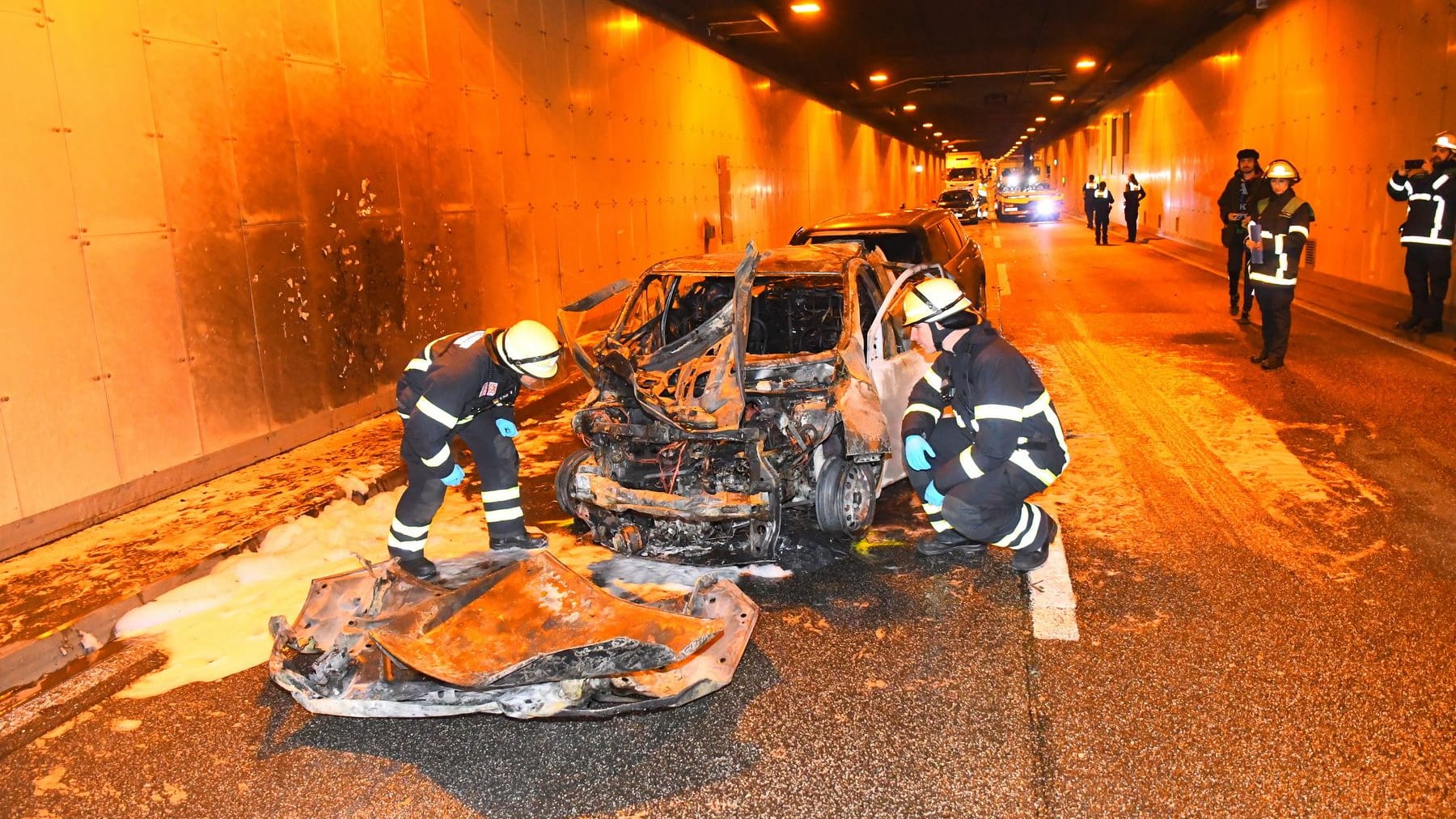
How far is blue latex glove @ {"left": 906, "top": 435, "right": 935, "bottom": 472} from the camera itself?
5.79m

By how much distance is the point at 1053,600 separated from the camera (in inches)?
197

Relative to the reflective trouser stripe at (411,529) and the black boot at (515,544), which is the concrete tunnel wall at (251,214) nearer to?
the reflective trouser stripe at (411,529)

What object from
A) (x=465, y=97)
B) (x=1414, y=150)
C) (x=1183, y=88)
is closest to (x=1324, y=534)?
(x=465, y=97)

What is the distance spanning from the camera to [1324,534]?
5.72 m

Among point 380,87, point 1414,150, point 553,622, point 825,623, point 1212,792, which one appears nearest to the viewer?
point 1212,792

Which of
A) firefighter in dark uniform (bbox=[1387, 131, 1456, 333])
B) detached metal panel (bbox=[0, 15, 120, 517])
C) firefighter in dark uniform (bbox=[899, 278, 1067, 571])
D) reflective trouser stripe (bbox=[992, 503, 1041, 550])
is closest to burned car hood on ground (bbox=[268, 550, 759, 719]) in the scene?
firefighter in dark uniform (bbox=[899, 278, 1067, 571])

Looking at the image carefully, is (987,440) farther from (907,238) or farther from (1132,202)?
(1132,202)

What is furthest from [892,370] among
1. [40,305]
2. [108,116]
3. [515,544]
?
[108,116]

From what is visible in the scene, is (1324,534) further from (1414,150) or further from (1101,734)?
(1414,150)

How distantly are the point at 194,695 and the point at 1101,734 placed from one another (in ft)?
12.6

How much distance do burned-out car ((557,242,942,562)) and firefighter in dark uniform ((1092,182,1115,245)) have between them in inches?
956

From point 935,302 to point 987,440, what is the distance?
2.61ft

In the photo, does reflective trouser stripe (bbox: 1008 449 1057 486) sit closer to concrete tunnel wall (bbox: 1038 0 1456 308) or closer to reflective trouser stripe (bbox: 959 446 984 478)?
reflective trouser stripe (bbox: 959 446 984 478)

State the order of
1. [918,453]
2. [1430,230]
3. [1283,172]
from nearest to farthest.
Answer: [918,453] < [1283,172] < [1430,230]
